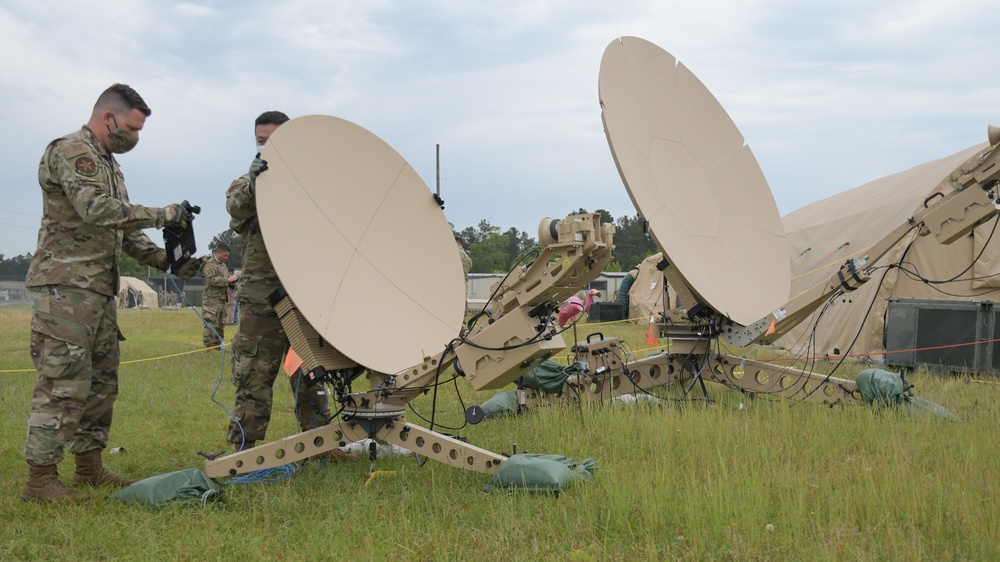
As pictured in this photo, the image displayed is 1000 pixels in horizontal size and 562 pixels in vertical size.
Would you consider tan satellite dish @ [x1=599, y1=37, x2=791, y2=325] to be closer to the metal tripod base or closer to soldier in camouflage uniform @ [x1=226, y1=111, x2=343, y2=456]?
the metal tripod base

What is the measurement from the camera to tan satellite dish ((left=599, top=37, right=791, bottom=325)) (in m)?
6.39

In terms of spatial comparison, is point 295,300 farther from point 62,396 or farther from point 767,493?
point 767,493

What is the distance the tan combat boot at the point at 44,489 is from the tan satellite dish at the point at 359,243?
167 cm

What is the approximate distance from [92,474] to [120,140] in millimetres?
2049

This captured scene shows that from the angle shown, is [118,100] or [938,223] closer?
[118,100]

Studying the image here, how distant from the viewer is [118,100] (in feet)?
15.7

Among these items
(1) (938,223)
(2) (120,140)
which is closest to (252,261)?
(2) (120,140)

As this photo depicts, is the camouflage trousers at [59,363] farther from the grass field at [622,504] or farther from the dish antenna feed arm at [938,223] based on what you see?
the dish antenna feed arm at [938,223]

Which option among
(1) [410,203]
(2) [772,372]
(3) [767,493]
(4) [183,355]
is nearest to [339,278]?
(1) [410,203]

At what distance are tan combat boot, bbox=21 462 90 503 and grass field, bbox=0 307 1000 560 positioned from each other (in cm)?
8

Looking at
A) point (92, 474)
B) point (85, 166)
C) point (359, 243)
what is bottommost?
point (92, 474)

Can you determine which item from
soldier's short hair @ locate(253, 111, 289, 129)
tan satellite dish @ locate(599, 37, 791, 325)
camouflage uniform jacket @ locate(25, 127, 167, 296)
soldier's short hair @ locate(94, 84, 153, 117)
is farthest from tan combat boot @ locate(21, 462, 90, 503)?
tan satellite dish @ locate(599, 37, 791, 325)

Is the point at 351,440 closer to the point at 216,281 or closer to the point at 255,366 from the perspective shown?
the point at 255,366

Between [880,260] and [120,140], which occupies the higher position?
[120,140]
